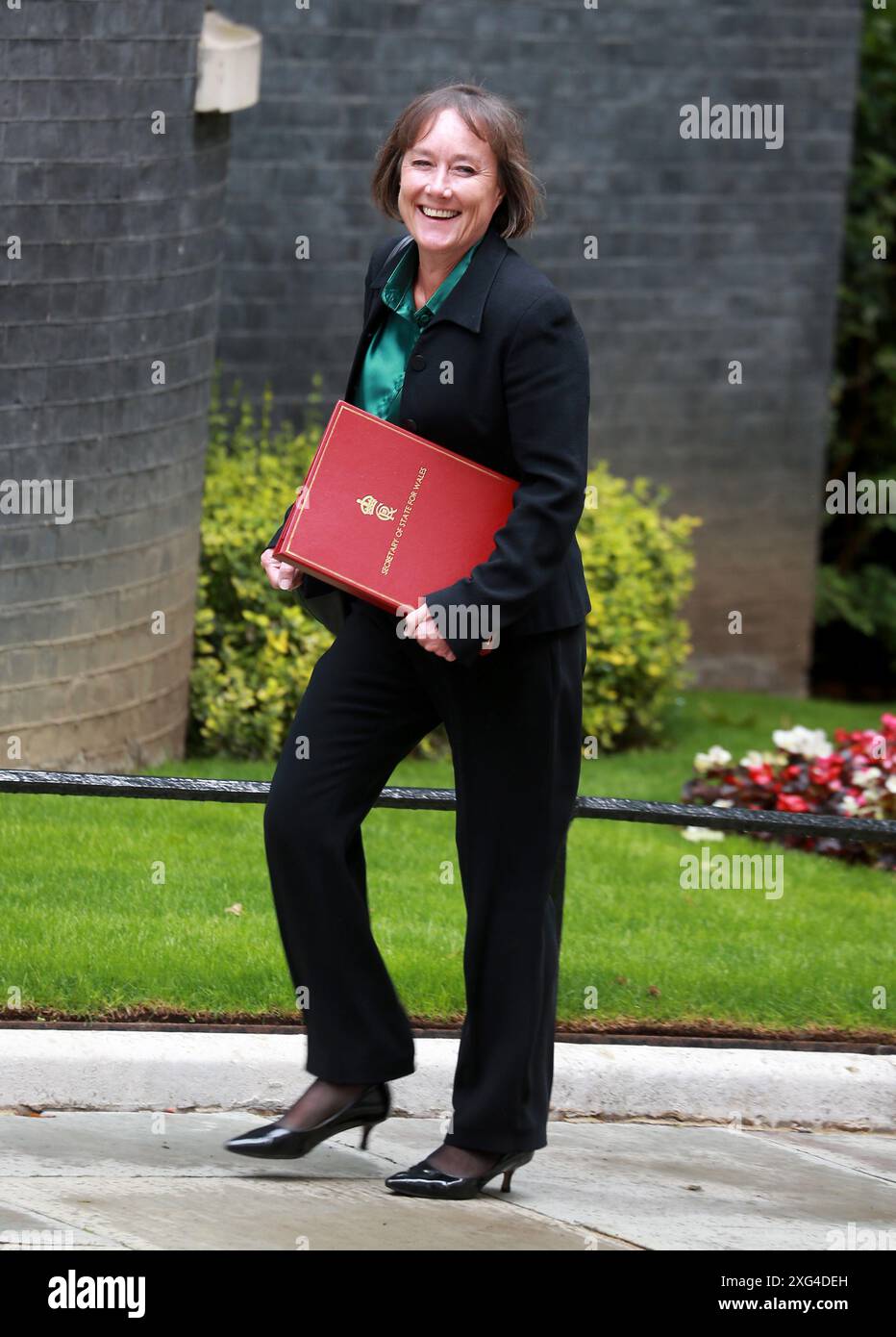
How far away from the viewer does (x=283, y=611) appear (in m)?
8.37

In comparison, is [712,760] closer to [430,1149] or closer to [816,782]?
[816,782]

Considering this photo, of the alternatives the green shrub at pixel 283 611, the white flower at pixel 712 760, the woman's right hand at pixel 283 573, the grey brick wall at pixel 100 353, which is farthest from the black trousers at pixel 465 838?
the white flower at pixel 712 760

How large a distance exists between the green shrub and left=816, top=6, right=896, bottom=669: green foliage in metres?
2.73

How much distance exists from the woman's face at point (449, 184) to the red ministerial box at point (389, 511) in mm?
370

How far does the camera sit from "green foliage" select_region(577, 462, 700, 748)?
926 cm

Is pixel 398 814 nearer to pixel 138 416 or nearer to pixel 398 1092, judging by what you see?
pixel 138 416

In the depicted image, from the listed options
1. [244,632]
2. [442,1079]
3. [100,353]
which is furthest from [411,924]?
[244,632]

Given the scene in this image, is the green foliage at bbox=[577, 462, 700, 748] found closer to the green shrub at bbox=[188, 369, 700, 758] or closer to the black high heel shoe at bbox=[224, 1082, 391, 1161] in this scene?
the green shrub at bbox=[188, 369, 700, 758]

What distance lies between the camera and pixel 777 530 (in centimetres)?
1155

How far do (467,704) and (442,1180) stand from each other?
91 centimetres

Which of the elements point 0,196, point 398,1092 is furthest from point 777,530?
point 398,1092

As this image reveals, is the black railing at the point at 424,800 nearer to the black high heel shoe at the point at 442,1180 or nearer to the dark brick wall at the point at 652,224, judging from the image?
the black high heel shoe at the point at 442,1180

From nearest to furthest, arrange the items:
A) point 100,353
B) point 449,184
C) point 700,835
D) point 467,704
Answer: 1. point 449,184
2. point 467,704
3. point 100,353
4. point 700,835

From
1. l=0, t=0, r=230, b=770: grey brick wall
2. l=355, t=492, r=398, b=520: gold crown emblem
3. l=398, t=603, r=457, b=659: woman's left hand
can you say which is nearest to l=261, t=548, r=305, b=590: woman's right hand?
l=355, t=492, r=398, b=520: gold crown emblem
